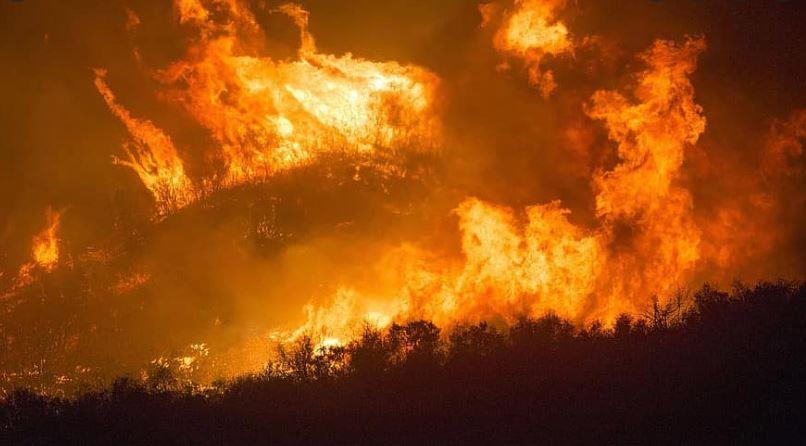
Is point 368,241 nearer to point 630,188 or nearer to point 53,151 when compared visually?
point 630,188

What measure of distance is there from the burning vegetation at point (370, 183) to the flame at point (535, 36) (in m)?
0.06

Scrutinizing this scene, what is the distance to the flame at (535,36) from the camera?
17344 millimetres

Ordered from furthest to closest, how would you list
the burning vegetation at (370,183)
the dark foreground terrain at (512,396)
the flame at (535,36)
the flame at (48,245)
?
the flame at (48,245) < the flame at (535,36) < the burning vegetation at (370,183) < the dark foreground terrain at (512,396)

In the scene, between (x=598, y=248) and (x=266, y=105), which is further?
(x=266, y=105)

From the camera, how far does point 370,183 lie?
18344mm

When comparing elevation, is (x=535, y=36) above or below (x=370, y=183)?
above

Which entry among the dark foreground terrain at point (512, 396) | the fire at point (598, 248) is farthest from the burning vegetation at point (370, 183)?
the dark foreground terrain at point (512, 396)

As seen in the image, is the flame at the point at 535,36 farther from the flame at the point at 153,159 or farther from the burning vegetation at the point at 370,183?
the flame at the point at 153,159

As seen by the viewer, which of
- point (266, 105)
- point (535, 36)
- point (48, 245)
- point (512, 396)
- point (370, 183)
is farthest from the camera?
point (266, 105)

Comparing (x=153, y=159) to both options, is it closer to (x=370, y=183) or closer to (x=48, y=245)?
(x=48, y=245)

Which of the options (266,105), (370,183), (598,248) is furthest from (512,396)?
(266,105)

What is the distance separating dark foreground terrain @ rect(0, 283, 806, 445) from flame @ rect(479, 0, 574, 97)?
8.86 meters

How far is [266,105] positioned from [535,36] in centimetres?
768

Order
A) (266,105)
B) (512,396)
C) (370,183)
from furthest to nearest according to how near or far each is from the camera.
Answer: (266,105) → (370,183) → (512,396)
